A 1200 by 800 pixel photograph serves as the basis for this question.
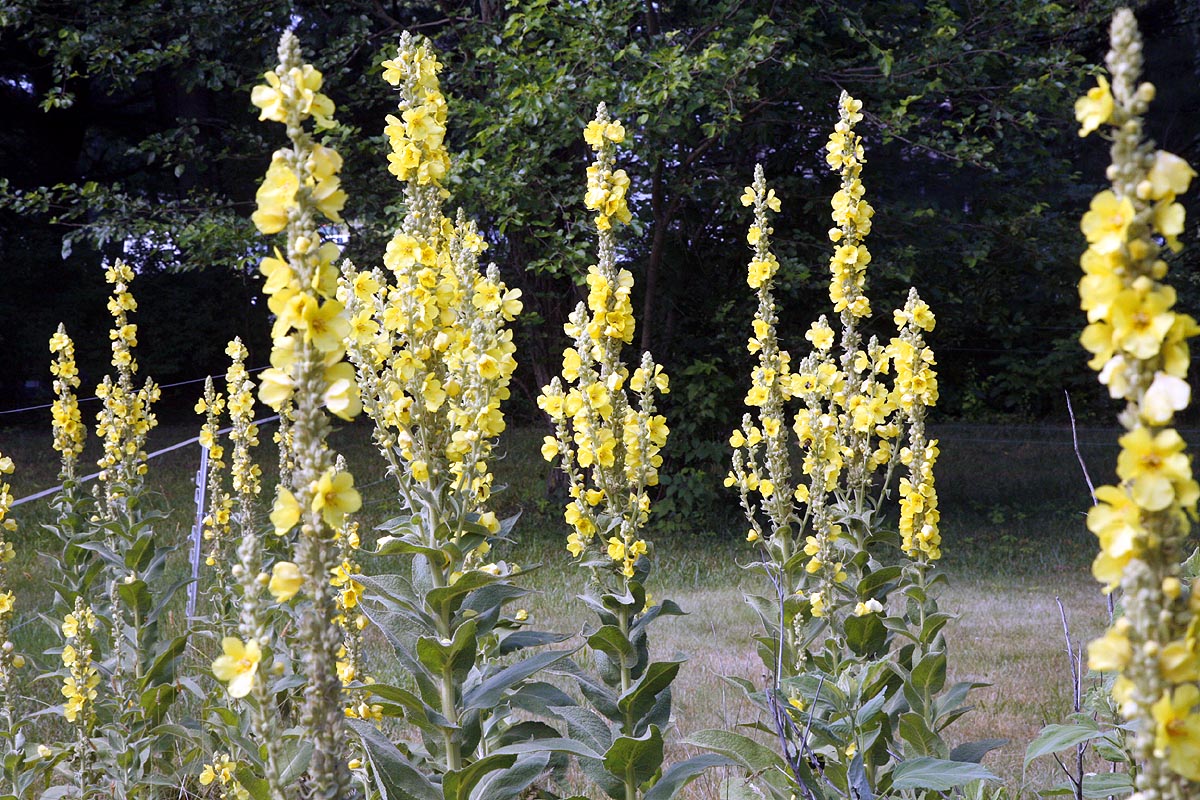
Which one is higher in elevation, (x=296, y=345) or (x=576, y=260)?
(x=576, y=260)

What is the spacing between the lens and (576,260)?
6.68 meters

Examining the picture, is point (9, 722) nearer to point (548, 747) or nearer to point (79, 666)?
point (79, 666)

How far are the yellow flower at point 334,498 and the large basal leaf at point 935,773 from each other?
1302mm

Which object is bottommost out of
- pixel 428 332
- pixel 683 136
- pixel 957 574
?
pixel 957 574

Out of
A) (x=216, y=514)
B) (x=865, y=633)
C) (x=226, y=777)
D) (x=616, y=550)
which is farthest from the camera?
(x=216, y=514)

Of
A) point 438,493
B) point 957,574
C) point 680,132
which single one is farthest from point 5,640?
point 957,574

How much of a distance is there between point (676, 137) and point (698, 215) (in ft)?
4.46

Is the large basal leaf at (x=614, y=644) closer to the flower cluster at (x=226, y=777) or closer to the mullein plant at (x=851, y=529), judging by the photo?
the mullein plant at (x=851, y=529)

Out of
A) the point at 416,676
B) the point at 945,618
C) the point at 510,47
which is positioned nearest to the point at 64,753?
the point at 416,676

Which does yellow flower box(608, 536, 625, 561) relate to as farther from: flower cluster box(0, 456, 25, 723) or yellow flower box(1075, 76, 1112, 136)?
flower cluster box(0, 456, 25, 723)

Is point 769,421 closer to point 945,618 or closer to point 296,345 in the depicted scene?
point 945,618

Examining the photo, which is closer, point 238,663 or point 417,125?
point 238,663

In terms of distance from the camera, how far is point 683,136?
7277 millimetres

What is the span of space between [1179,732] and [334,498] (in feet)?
3.38
